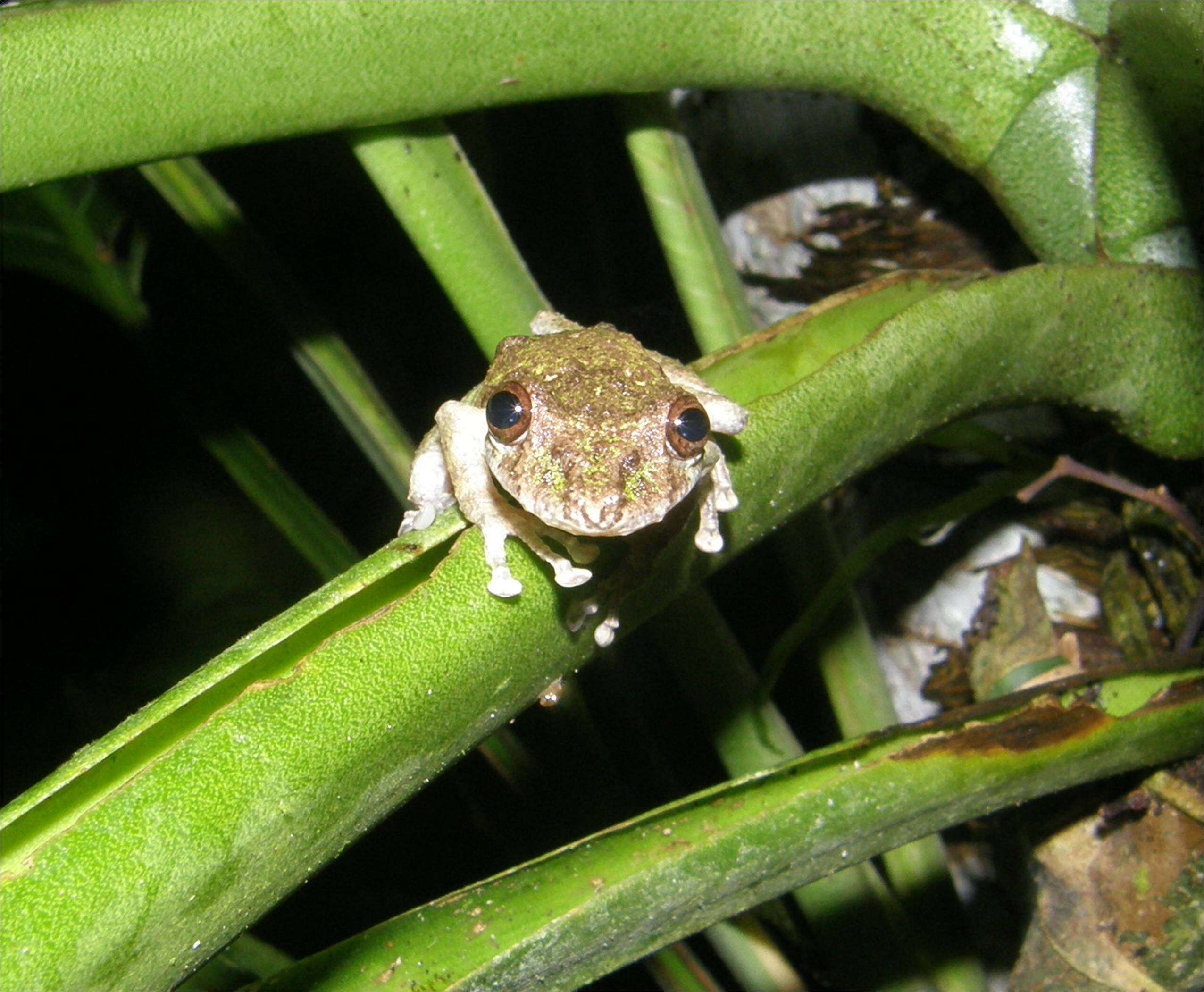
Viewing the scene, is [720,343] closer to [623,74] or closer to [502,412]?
[623,74]

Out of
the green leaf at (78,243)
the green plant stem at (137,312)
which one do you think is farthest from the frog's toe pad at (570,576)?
the green leaf at (78,243)

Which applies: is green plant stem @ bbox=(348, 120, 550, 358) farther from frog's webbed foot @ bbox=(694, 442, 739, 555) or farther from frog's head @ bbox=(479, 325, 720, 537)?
frog's webbed foot @ bbox=(694, 442, 739, 555)

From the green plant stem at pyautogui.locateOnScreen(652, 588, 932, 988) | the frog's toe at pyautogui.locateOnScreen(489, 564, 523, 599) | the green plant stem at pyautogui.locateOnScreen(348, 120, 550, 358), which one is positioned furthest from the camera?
the green plant stem at pyautogui.locateOnScreen(652, 588, 932, 988)

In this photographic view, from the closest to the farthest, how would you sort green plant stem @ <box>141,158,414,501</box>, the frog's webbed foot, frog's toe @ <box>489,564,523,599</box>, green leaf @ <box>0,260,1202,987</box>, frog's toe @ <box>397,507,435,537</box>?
green leaf @ <box>0,260,1202,987</box> → frog's toe @ <box>489,564,523,599</box> → the frog's webbed foot → frog's toe @ <box>397,507,435,537</box> → green plant stem @ <box>141,158,414,501</box>

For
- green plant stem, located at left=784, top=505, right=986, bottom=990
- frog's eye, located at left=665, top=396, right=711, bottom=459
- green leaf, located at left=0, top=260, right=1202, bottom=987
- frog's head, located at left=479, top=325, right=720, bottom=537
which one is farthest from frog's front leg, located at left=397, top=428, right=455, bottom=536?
green plant stem, located at left=784, top=505, right=986, bottom=990

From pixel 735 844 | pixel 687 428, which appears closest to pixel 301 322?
pixel 687 428
